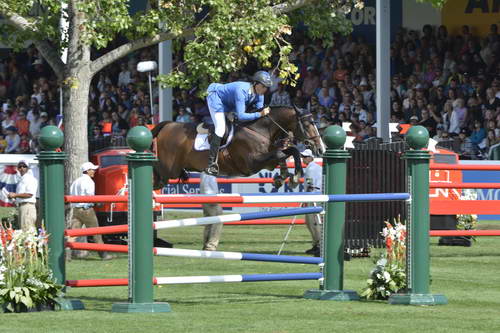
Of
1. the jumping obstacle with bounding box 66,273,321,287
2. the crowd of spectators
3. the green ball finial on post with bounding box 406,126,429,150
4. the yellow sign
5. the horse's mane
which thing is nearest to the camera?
the jumping obstacle with bounding box 66,273,321,287

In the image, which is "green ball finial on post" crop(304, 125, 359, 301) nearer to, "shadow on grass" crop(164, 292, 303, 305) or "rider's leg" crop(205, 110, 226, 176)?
"shadow on grass" crop(164, 292, 303, 305)

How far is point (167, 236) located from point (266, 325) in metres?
12.0

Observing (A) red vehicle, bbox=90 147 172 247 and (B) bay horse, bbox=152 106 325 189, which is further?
(A) red vehicle, bbox=90 147 172 247

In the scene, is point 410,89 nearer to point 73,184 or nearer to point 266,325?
point 73,184

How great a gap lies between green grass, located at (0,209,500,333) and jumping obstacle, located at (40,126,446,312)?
0.59ft

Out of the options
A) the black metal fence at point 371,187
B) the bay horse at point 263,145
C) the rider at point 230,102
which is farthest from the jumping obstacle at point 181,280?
the black metal fence at point 371,187

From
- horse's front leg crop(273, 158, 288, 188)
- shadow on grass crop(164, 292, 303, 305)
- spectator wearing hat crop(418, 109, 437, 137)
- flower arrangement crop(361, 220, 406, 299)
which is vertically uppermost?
spectator wearing hat crop(418, 109, 437, 137)

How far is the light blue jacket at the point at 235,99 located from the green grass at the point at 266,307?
2.04m

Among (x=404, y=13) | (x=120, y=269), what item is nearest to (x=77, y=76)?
(x=120, y=269)

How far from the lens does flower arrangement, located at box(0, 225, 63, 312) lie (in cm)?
1031

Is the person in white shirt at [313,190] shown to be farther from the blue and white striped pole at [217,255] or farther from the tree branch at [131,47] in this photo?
the blue and white striped pole at [217,255]

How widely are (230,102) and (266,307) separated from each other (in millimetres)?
6561

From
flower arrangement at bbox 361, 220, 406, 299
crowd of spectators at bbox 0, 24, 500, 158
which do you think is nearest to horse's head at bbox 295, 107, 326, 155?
flower arrangement at bbox 361, 220, 406, 299

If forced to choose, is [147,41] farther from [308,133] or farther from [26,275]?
[26,275]
